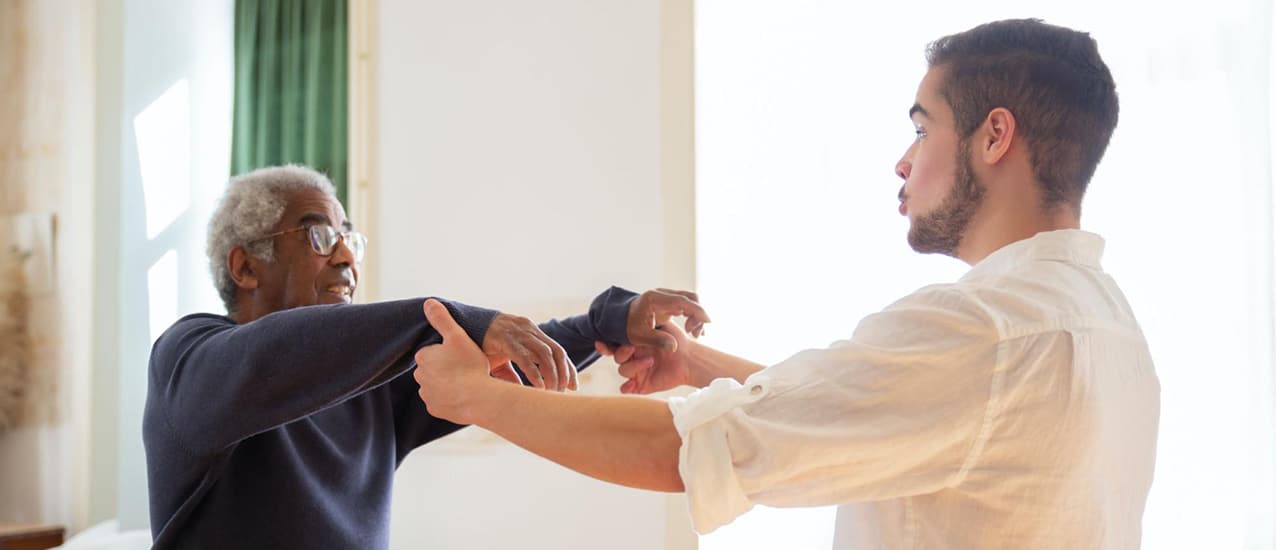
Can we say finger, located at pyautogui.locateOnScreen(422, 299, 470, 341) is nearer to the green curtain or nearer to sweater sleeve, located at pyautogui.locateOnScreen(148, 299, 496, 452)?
sweater sleeve, located at pyautogui.locateOnScreen(148, 299, 496, 452)

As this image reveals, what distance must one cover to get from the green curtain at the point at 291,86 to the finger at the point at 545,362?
2.58 metres

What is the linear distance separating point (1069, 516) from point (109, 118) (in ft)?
13.2

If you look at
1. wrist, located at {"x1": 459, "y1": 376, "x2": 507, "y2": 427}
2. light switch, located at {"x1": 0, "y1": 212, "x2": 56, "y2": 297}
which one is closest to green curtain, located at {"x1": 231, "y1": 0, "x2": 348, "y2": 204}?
light switch, located at {"x1": 0, "y1": 212, "x2": 56, "y2": 297}

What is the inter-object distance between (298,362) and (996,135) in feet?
3.43

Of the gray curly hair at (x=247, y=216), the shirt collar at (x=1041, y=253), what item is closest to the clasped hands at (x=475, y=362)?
the shirt collar at (x=1041, y=253)

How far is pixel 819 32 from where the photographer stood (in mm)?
3102

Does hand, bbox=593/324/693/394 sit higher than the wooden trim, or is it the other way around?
the wooden trim

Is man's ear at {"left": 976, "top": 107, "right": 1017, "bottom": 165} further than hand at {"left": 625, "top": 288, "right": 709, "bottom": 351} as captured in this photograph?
No

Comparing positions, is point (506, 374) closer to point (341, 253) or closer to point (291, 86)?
point (341, 253)

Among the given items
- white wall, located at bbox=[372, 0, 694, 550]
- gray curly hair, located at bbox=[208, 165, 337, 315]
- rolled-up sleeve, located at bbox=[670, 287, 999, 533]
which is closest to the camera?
rolled-up sleeve, located at bbox=[670, 287, 999, 533]

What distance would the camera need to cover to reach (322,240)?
2.09 m

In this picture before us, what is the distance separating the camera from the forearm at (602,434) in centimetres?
123

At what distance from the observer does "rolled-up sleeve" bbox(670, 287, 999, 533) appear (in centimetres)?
117

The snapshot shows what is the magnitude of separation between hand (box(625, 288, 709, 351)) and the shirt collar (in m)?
0.68
